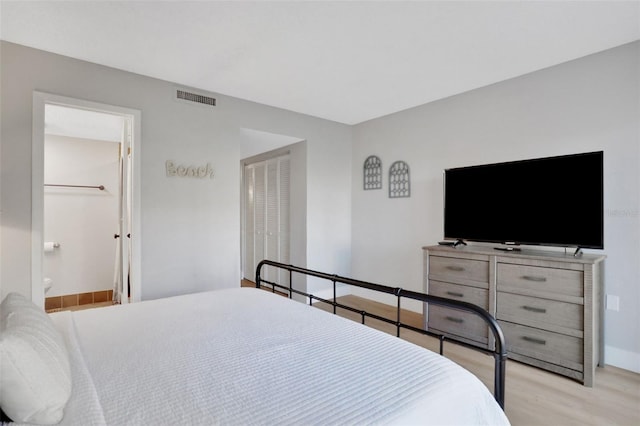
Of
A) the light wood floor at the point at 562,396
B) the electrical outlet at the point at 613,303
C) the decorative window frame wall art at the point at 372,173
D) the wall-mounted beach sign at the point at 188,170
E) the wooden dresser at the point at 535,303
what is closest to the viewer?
the light wood floor at the point at 562,396

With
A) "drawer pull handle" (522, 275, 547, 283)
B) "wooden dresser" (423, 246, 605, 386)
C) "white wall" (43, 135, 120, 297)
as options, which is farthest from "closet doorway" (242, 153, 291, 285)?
"drawer pull handle" (522, 275, 547, 283)

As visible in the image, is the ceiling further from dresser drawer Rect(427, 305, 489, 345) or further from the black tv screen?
dresser drawer Rect(427, 305, 489, 345)

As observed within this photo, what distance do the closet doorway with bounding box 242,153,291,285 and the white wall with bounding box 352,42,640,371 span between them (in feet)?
3.37

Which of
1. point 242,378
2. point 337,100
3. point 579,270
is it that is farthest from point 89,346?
point 337,100

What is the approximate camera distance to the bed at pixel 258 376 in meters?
0.88

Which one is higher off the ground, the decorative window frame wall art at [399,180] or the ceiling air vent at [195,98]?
the ceiling air vent at [195,98]

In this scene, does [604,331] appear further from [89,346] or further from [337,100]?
[89,346]

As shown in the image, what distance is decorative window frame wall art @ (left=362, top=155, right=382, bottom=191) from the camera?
433 centimetres

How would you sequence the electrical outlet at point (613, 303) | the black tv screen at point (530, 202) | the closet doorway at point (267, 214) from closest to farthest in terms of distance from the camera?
1. the black tv screen at point (530, 202)
2. the electrical outlet at point (613, 303)
3. the closet doorway at point (267, 214)

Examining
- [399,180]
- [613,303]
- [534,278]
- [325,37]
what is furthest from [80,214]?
[613,303]

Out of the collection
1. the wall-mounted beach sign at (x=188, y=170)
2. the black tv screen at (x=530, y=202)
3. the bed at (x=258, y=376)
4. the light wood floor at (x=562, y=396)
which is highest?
the wall-mounted beach sign at (x=188, y=170)

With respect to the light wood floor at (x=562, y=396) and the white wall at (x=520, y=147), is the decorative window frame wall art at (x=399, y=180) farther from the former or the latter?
the light wood floor at (x=562, y=396)

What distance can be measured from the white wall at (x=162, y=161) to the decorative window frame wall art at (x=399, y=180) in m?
1.08

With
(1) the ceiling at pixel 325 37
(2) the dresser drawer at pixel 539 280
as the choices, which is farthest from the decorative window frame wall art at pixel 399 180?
(2) the dresser drawer at pixel 539 280
